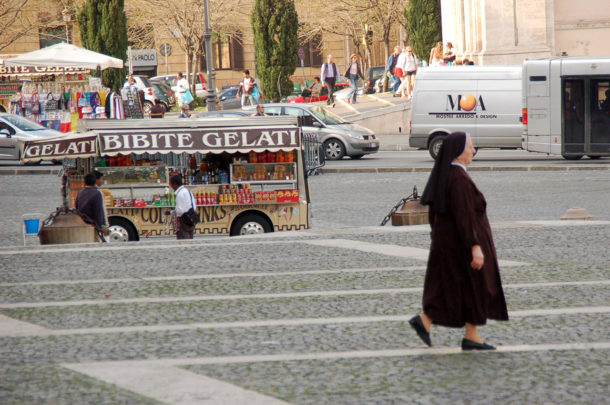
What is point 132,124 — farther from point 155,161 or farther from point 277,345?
point 277,345

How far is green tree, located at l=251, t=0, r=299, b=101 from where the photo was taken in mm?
43031

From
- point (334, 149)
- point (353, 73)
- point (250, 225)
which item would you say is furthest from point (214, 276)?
point (353, 73)

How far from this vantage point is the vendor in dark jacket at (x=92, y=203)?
14727 millimetres

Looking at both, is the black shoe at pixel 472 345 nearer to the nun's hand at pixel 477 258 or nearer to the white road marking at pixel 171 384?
the nun's hand at pixel 477 258

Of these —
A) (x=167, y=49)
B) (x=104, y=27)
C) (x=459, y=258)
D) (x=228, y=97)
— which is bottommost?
(x=459, y=258)

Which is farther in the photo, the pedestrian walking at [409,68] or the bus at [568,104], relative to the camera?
the pedestrian walking at [409,68]

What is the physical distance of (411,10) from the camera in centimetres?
4522

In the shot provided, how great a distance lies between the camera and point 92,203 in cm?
1477

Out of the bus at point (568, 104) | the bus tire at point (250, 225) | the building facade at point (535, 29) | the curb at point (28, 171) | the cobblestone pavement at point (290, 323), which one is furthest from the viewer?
the building facade at point (535, 29)

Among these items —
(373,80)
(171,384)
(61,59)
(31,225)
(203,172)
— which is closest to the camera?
(171,384)

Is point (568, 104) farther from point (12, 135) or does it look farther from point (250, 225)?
point (12, 135)

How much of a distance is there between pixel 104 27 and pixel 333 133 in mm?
17447

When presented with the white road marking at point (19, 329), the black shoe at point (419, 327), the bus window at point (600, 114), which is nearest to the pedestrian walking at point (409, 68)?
the bus window at point (600, 114)

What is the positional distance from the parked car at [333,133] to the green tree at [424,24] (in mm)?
17544
